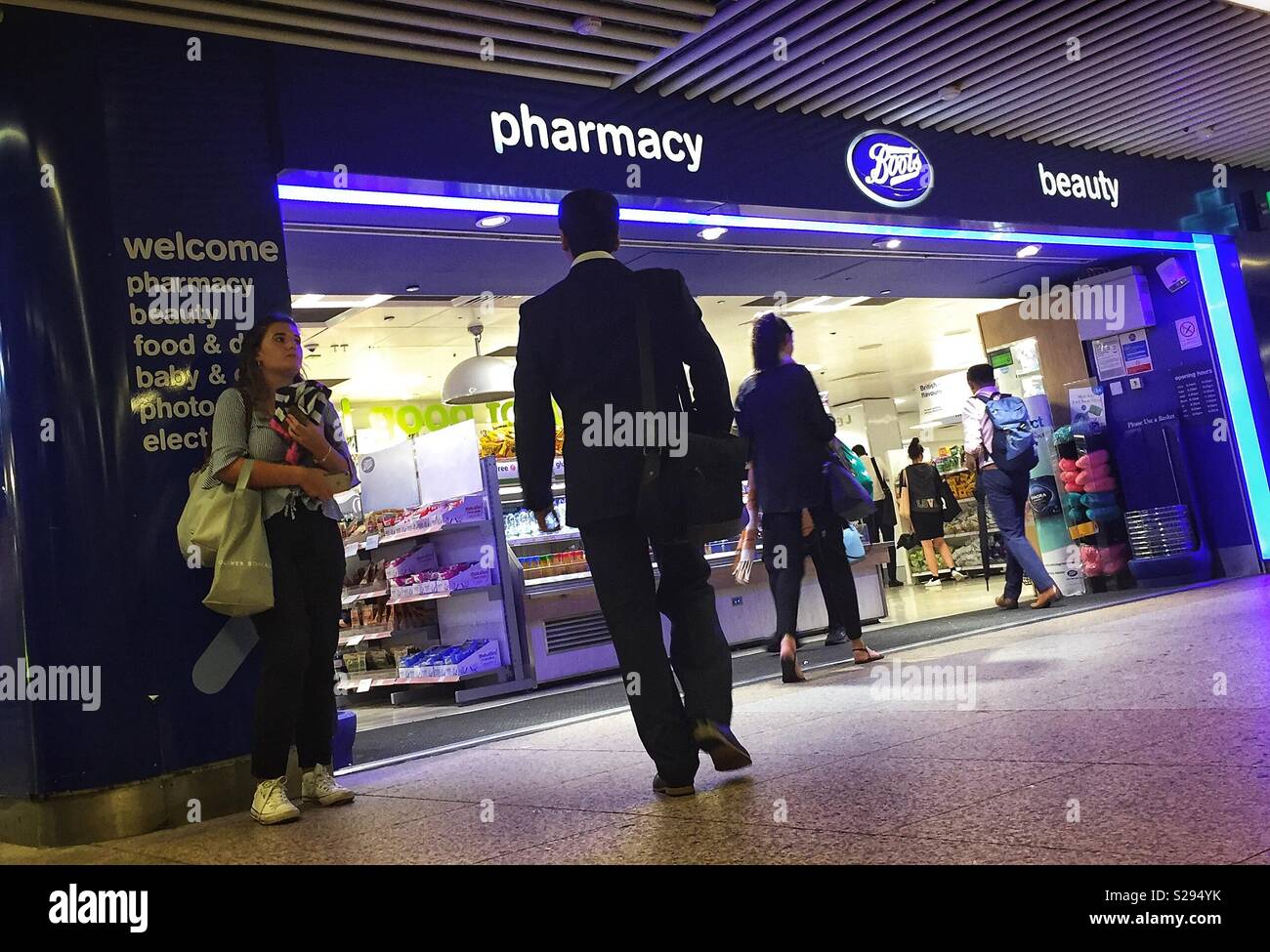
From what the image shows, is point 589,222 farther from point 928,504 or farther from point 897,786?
point 928,504

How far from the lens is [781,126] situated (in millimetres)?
6539

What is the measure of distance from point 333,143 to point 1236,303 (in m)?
7.46

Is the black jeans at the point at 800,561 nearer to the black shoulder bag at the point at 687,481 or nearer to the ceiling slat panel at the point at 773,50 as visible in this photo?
the ceiling slat panel at the point at 773,50

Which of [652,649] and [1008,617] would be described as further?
[1008,617]

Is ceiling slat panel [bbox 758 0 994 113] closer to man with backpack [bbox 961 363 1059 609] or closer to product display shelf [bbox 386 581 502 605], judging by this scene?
man with backpack [bbox 961 363 1059 609]

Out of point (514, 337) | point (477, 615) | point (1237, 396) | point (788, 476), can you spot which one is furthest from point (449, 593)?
point (1237, 396)

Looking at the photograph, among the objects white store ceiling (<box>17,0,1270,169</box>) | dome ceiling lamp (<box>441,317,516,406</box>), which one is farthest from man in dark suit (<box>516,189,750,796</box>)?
dome ceiling lamp (<box>441,317,516,406</box>)

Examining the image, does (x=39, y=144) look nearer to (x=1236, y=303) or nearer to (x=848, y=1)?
(x=848, y=1)

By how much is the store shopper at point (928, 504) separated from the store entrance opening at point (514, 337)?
167 centimetres

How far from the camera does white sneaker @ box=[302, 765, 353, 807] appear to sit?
3.66 metres

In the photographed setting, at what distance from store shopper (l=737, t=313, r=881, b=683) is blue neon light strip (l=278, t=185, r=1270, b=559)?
112cm

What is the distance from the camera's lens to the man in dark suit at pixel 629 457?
3014mm

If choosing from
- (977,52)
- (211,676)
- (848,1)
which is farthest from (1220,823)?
(977,52)

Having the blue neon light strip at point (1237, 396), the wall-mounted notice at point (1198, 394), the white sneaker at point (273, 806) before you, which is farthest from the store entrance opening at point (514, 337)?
the white sneaker at point (273, 806)
